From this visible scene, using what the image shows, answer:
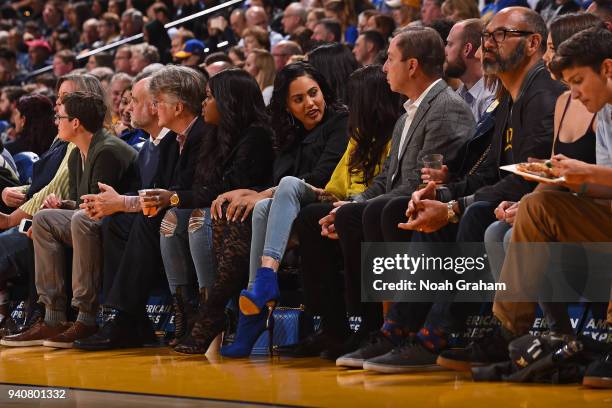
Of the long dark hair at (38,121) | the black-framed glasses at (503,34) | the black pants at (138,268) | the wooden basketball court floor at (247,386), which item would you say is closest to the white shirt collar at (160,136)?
the black pants at (138,268)

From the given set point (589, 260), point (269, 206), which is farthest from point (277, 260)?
point (589, 260)

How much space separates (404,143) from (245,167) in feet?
3.28

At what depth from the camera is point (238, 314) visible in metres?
5.45

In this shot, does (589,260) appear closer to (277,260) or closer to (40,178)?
(277,260)

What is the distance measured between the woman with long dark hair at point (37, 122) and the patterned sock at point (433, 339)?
13.4 ft

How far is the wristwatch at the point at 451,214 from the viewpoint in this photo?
4.41 meters

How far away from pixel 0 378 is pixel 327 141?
1955 mm

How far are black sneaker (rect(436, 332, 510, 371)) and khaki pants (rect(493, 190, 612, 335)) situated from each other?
0.31 meters

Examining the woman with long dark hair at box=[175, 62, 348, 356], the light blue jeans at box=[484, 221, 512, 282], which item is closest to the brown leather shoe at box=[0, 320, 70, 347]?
the woman with long dark hair at box=[175, 62, 348, 356]

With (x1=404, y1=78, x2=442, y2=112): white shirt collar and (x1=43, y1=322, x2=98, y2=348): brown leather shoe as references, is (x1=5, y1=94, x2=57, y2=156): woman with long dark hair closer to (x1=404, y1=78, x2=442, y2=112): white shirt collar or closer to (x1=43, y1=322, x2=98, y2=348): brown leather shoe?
(x1=43, y1=322, x2=98, y2=348): brown leather shoe

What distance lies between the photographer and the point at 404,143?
4.91 metres

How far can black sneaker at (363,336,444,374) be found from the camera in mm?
4289

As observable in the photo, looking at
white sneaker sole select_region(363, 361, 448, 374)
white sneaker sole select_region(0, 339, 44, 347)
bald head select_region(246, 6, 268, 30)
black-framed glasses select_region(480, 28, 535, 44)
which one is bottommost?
white sneaker sole select_region(0, 339, 44, 347)

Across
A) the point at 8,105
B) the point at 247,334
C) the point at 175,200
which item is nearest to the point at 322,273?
the point at 247,334
